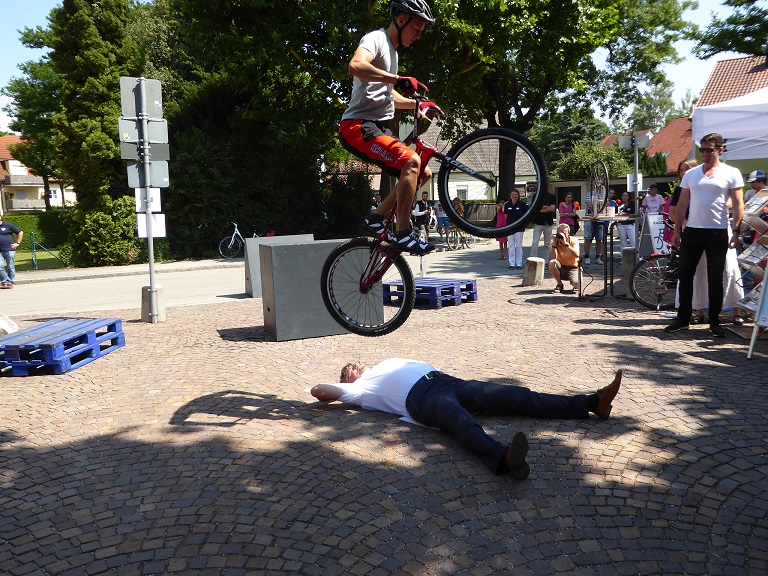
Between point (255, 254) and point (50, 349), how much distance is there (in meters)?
6.20

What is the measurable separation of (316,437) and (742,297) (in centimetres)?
679

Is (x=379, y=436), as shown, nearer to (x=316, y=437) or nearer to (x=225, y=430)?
(x=316, y=437)

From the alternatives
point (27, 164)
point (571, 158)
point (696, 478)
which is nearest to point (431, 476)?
point (696, 478)

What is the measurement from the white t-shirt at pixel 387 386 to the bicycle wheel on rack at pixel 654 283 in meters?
6.19

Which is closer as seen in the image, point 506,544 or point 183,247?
point 506,544

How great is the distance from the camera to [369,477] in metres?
4.62

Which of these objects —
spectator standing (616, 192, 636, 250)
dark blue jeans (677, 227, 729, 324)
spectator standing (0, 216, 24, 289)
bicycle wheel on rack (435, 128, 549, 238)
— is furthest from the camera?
spectator standing (0, 216, 24, 289)

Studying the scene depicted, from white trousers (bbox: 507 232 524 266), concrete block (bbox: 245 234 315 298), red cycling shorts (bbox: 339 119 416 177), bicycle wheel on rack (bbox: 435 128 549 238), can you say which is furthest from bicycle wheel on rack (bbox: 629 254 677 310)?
red cycling shorts (bbox: 339 119 416 177)

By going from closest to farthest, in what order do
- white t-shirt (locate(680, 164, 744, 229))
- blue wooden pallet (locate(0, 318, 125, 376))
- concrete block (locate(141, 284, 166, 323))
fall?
1. blue wooden pallet (locate(0, 318, 125, 376))
2. white t-shirt (locate(680, 164, 744, 229))
3. concrete block (locate(141, 284, 166, 323))

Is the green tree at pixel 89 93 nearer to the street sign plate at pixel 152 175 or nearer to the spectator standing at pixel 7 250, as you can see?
the spectator standing at pixel 7 250

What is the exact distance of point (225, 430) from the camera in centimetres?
564

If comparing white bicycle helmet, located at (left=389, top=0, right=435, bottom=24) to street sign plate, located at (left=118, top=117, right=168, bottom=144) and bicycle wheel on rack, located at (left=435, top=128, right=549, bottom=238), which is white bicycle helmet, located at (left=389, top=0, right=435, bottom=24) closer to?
bicycle wheel on rack, located at (left=435, top=128, right=549, bottom=238)

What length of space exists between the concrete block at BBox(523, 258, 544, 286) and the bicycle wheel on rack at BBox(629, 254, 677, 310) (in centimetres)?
292

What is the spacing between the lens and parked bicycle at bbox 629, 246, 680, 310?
406 inches
